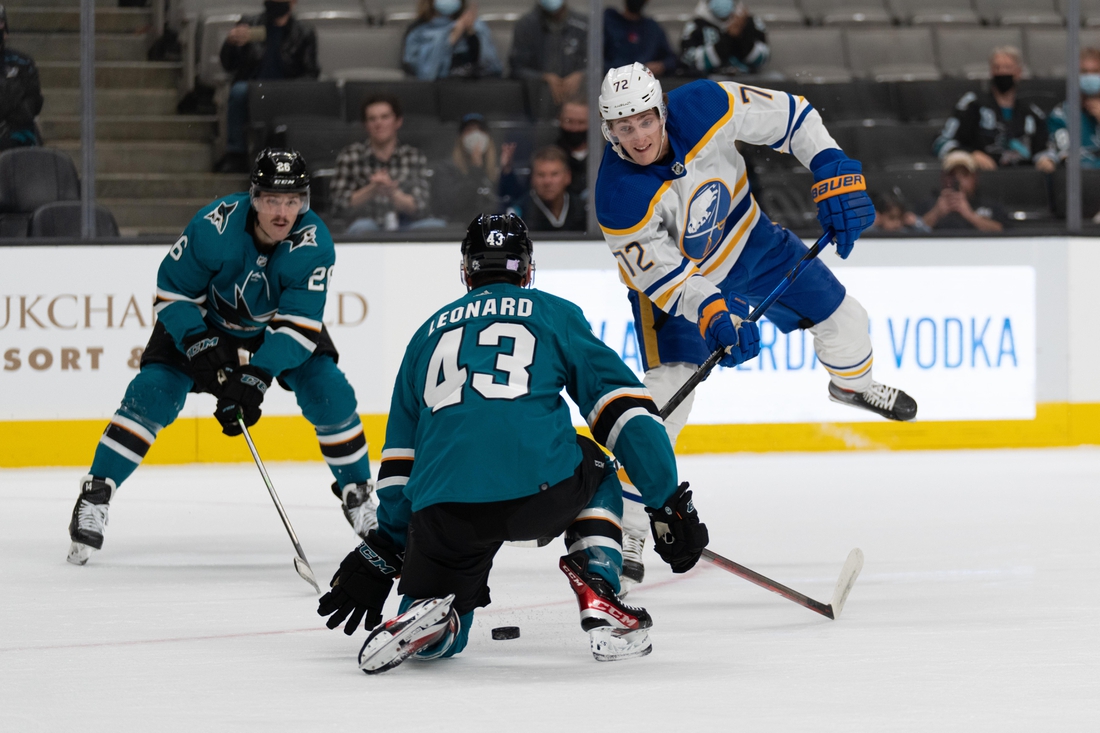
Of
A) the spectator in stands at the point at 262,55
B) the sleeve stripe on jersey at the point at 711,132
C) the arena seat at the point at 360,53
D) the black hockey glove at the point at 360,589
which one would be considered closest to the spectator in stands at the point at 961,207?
the arena seat at the point at 360,53

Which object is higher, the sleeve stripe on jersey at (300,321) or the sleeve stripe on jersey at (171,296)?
the sleeve stripe on jersey at (171,296)

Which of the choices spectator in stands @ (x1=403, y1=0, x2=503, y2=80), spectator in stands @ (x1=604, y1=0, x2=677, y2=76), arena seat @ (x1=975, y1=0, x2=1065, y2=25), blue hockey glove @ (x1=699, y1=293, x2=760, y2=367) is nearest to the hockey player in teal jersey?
blue hockey glove @ (x1=699, y1=293, x2=760, y2=367)

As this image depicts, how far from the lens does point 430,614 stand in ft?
8.03

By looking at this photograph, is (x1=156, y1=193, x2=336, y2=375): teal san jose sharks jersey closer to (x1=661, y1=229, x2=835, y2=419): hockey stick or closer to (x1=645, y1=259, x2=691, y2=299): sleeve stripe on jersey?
(x1=645, y1=259, x2=691, y2=299): sleeve stripe on jersey

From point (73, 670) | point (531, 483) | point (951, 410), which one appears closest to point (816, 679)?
point (531, 483)

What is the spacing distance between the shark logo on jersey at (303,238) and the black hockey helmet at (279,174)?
167 millimetres

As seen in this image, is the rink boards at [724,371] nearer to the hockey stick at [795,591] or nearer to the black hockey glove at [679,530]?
the hockey stick at [795,591]

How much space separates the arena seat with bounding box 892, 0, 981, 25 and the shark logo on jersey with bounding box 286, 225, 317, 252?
3.97 m

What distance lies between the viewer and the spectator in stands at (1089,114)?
6.48m

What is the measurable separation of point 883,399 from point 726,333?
1.07 meters

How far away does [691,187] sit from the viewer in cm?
361

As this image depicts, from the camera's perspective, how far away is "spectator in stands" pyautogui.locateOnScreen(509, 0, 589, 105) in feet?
20.5

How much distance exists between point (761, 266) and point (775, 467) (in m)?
1.95

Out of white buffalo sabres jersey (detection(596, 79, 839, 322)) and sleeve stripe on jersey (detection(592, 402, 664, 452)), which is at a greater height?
→ white buffalo sabres jersey (detection(596, 79, 839, 322))
